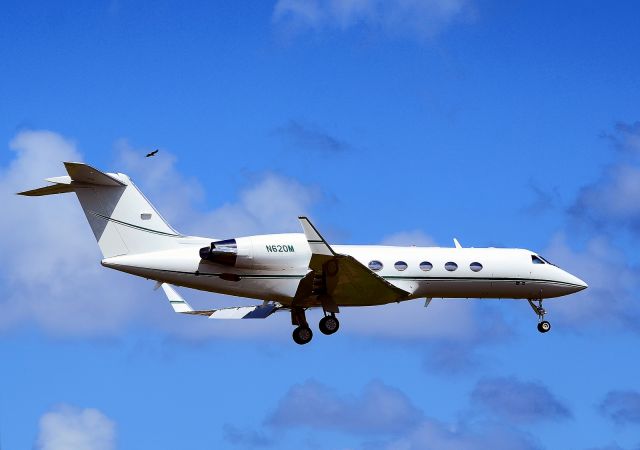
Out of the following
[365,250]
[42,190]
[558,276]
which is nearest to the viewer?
[42,190]

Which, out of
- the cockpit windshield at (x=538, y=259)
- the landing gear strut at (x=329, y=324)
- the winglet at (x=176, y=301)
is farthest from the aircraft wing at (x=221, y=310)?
the cockpit windshield at (x=538, y=259)

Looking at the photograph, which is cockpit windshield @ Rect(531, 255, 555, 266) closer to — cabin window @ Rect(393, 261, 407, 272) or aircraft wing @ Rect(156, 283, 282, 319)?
cabin window @ Rect(393, 261, 407, 272)

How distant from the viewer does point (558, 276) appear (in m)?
42.4

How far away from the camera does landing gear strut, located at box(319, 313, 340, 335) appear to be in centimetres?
3912

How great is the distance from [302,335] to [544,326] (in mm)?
8049

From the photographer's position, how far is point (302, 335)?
39.7 metres

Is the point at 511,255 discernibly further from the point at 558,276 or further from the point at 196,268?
the point at 196,268

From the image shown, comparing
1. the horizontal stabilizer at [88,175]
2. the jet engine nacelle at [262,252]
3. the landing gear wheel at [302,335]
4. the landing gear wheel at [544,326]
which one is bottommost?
the landing gear wheel at [302,335]

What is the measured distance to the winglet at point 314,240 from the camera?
35312mm

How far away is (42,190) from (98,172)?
64.0 inches

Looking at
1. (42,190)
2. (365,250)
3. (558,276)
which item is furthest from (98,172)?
(558,276)

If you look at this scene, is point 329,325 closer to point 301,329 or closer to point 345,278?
point 301,329

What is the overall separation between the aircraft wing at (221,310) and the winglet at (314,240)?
6.06 meters

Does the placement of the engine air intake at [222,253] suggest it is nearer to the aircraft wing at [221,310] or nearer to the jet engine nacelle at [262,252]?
the jet engine nacelle at [262,252]
